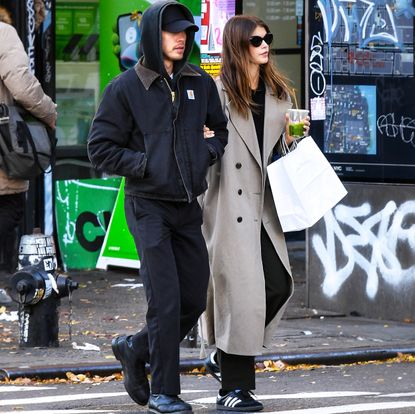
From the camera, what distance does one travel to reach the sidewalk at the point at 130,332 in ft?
27.2

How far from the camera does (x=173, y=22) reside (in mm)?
6426

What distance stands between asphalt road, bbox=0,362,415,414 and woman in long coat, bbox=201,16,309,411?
0.34 m

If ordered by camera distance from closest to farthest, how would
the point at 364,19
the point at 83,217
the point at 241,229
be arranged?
1. the point at 241,229
2. the point at 364,19
3. the point at 83,217

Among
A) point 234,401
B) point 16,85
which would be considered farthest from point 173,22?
point 16,85

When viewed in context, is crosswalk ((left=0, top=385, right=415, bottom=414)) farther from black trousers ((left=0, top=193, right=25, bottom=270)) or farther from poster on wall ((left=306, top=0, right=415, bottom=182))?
poster on wall ((left=306, top=0, right=415, bottom=182))

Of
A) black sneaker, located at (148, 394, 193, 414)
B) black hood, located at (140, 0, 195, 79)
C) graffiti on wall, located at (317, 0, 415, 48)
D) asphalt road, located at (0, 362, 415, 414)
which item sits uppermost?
graffiti on wall, located at (317, 0, 415, 48)

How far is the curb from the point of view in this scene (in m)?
8.02

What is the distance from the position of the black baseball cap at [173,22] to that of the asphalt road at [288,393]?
5.93ft

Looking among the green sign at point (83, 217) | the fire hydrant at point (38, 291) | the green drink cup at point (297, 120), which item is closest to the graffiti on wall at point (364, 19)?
the fire hydrant at point (38, 291)

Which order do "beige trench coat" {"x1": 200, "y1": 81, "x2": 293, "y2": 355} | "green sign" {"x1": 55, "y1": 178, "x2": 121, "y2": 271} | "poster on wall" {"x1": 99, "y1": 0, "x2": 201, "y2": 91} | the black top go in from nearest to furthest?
"beige trench coat" {"x1": 200, "y1": 81, "x2": 293, "y2": 355}, the black top, "poster on wall" {"x1": 99, "y1": 0, "x2": 201, "y2": 91}, "green sign" {"x1": 55, "y1": 178, "x2": 121, "y2": 271}

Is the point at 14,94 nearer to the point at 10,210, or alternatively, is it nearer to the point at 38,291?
the point at 10,210

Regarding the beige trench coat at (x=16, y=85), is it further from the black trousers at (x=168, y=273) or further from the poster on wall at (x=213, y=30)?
the black trousers at (x=168, y=273)

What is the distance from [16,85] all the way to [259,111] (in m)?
3.05

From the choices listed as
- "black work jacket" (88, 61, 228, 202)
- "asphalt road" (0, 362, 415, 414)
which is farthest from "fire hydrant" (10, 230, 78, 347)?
"black work jacket" (88, 61, 228, 202)
